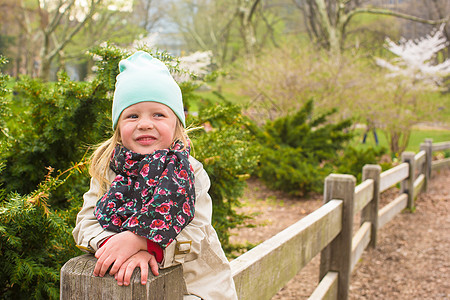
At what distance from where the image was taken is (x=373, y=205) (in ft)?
16.5

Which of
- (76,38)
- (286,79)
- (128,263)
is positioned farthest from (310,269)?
(76,38)

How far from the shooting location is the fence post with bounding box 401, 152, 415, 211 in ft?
22.5

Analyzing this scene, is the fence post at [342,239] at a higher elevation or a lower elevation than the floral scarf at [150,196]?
lower

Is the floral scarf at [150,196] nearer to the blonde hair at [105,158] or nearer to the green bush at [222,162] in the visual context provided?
the blonde hair at [105,158]

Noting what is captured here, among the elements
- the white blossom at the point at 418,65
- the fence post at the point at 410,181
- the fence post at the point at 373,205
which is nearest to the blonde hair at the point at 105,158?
the fence post at the point at 373,205

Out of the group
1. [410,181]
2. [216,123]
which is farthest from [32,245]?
[410,181]

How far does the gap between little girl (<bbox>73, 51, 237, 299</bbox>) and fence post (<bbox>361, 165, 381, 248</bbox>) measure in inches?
147

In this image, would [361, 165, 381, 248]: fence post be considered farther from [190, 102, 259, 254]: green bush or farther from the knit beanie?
the knit beanie

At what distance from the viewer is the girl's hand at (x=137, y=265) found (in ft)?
3.15

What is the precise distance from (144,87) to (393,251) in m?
4.86

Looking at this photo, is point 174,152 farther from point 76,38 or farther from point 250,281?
point 76,38

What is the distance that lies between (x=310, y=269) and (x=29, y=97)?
12.0 feet

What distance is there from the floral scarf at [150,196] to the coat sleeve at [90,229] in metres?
0.03

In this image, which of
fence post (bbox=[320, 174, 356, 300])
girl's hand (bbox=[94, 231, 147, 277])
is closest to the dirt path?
fence post (bbox=[320, 174, 356, 300])
